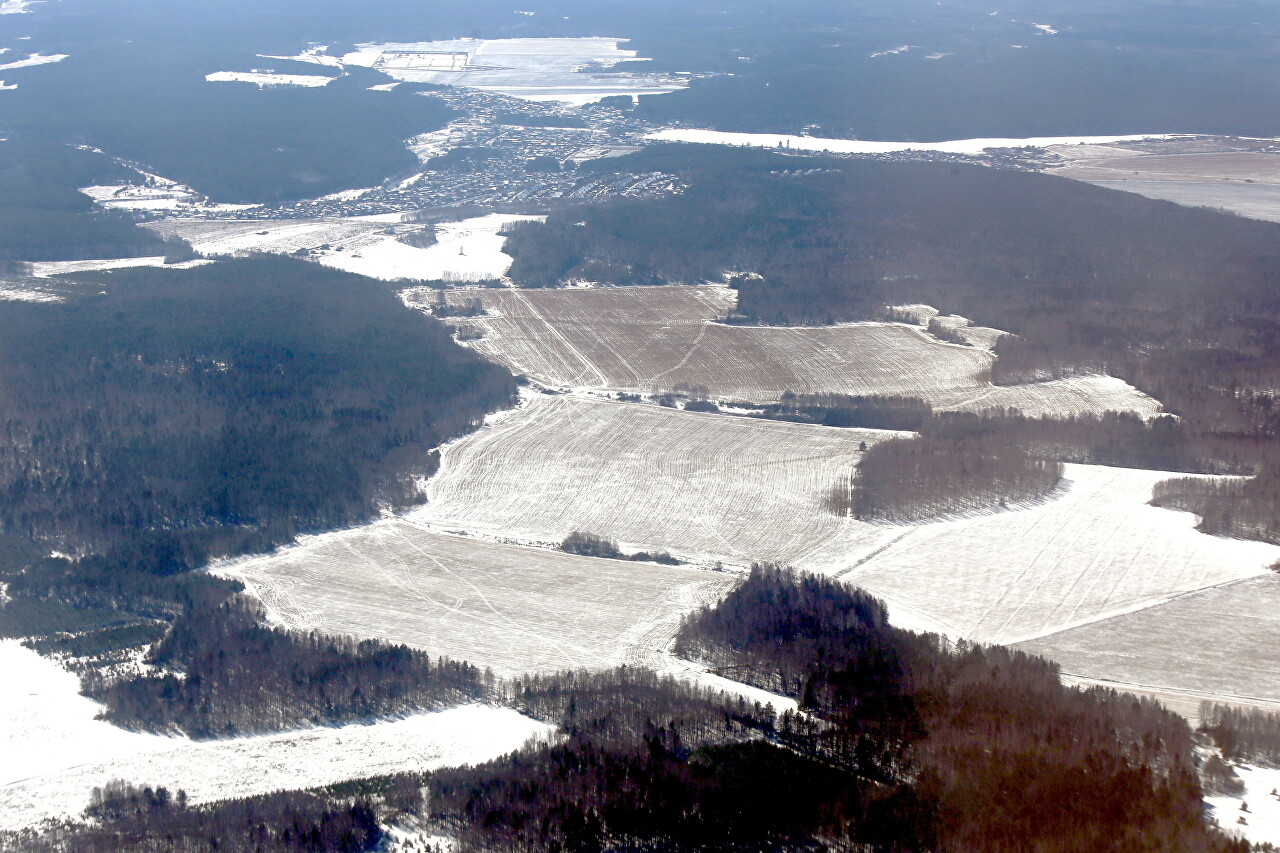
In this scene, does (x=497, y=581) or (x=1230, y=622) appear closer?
(x=1230, y=622)

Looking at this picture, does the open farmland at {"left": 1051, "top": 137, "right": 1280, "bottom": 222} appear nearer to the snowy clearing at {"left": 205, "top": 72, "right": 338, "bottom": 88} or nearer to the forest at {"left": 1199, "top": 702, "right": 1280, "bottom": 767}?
the forest at {"left": 1199, "top": 702, "right": 1280, "bottom": 767}

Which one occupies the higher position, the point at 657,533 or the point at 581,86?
the point at 581,86

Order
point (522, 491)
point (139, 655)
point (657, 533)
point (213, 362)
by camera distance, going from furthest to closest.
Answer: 1. point (213, 362)
2. point (522, 491)
3. point (657, 533)
4. point (139, 655)

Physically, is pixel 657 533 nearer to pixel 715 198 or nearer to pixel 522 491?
pixel 522 491

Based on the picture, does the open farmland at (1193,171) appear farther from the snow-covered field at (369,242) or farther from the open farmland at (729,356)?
the snow-covered field at (369,242)

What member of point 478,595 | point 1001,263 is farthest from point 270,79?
point 478,595

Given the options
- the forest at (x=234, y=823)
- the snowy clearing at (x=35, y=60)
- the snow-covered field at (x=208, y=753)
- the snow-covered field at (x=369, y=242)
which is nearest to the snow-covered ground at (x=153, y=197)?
the snow-covered field at (x=369, y=242)

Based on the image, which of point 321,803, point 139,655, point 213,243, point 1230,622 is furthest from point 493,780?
point 213,243
